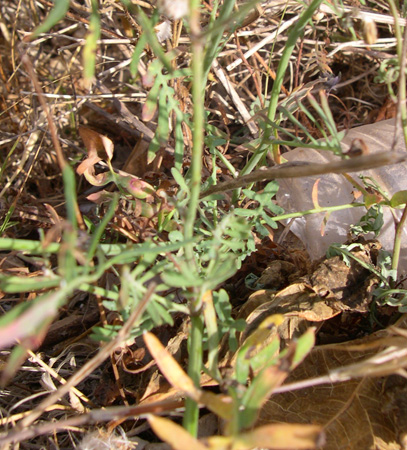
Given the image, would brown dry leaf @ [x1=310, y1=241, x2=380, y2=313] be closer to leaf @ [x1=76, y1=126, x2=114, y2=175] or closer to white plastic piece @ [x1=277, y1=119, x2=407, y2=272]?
white plastic piece @ [x1=277, y1=119, x2=407, y2=272]

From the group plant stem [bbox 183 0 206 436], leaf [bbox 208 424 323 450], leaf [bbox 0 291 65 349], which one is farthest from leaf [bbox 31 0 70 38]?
leaf [bbox 208 424 323 450]

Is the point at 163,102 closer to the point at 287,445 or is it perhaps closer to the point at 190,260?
the point at 190,260

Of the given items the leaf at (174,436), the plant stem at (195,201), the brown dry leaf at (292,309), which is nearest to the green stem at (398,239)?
the brown dry leaf at (292,309)

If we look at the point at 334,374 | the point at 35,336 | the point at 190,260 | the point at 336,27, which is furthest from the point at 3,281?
the point at 336,27

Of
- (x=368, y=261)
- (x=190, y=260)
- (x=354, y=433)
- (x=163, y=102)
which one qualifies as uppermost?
(x=163, y=102)

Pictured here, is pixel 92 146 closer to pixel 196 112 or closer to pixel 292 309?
pixel 196 112

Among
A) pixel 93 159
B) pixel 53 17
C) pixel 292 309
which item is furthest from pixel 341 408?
pixel 53 17

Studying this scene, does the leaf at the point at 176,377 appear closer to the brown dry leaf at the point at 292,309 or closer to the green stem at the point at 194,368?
the green stem at the point at 194,368

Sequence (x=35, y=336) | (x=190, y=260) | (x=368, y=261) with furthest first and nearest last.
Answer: (x=368, y=261)
(x=190, y=260)
(x=35, y=336)
